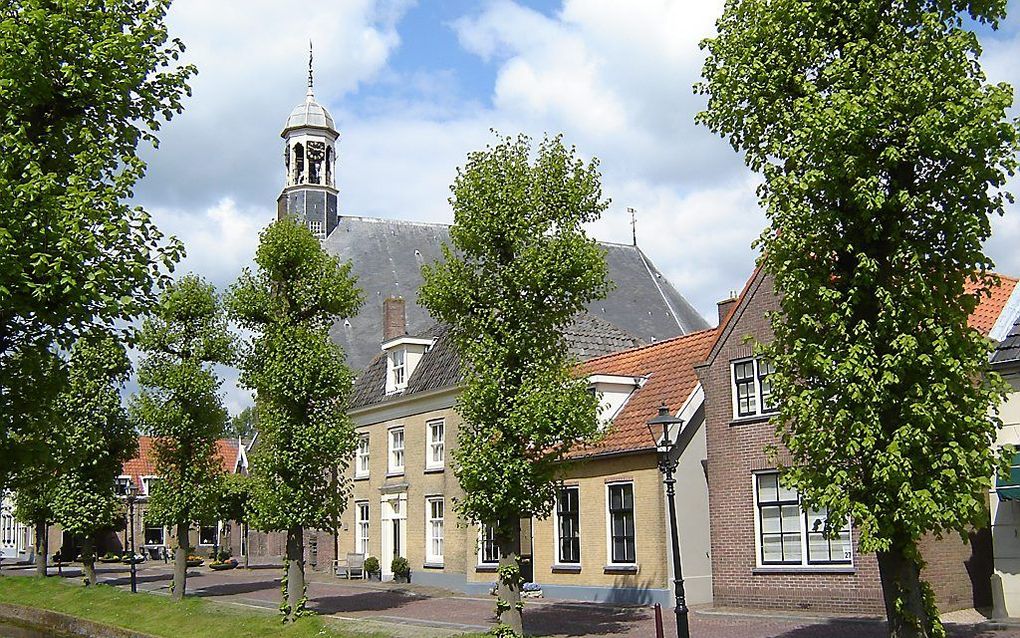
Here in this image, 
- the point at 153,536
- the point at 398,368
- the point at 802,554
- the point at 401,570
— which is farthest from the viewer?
the point at 153,536

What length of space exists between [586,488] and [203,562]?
31691 millimetres

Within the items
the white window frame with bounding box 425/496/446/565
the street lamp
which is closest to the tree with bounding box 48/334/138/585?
the white window frame with bounding box 425/496/446/565

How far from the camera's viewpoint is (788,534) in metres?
20.9

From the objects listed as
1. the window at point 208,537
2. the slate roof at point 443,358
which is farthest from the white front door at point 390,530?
the window at point 208,537

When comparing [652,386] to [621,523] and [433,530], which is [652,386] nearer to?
[621,523]

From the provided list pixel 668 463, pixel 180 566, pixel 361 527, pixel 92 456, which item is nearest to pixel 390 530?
pixel 361 527

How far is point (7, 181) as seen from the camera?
10469 mm

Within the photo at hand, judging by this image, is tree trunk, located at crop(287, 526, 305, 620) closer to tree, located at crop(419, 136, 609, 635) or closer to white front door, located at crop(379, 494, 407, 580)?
tree, located at crop(419, 136, 609, 635)

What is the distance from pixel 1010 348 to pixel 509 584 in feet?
32.1

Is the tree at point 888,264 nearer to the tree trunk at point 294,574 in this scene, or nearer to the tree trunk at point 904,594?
the tree trunk at point 904,594

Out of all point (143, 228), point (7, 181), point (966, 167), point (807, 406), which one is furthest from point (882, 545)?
point (7, 181)

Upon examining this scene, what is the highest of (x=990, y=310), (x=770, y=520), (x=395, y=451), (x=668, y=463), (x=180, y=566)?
(x=990, y=310)

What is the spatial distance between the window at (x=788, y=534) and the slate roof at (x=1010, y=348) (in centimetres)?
447

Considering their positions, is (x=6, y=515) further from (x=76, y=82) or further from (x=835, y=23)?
(x=835, y=23)
